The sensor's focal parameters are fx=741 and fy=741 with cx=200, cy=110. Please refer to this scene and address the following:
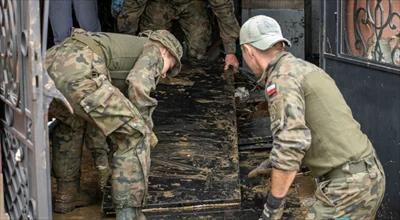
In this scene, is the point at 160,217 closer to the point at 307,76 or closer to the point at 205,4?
the point at 307,76

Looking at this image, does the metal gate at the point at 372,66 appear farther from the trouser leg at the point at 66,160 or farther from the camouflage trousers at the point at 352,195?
the trouser leg at the point at 66,160

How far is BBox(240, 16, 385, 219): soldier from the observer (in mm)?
3506

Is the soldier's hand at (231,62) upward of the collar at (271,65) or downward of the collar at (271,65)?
downward

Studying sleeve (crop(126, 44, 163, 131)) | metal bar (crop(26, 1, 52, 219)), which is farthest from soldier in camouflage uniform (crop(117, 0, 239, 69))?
metal bar (crop(26, 1, 52, 219))

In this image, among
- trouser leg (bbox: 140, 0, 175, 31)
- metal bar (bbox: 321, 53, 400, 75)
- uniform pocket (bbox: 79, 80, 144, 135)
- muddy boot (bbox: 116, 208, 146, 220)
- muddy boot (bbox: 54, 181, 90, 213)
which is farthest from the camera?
trouser leg (bbox: 140, 0, 175, 31)

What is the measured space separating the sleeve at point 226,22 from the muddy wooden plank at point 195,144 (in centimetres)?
66

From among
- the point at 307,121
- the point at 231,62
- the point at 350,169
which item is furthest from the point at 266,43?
the point at 231,62

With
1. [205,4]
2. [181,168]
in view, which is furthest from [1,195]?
[205,4]

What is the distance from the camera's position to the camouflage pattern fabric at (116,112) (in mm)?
4148

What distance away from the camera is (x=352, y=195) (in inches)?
142

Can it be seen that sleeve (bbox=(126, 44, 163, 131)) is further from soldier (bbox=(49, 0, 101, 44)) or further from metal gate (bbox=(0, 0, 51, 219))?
soldier (bbox=(49, 0, 101, 44))

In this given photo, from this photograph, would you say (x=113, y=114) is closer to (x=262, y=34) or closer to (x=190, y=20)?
(x=262, y=34)

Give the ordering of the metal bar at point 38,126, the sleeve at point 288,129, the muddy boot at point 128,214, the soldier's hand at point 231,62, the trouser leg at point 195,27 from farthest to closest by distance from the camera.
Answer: the trouser leg at point 195,27, the soldier's hand at point 231,62, the muddy boot at point 128,214, the sleeve at point 288,129, the metal bar at point 38,126

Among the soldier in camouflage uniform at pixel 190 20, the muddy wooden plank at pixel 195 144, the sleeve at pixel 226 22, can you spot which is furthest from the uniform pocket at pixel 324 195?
the sleeve at pixel 226 22
